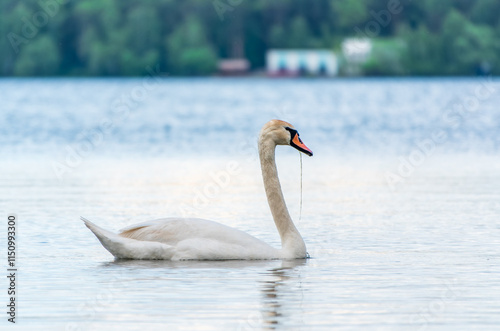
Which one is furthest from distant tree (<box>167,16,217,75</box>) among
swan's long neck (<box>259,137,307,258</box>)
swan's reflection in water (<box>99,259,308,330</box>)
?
swan's reflection in water (<box>99,259,308,330</box>)

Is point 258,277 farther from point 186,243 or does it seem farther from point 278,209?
point 278,209

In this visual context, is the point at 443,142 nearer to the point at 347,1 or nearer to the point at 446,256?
the point at 446,256

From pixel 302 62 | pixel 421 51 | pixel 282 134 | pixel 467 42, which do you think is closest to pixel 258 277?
pixel 282 134

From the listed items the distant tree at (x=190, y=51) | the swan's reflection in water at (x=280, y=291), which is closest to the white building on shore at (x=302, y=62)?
the distant tree at (x=190, y=51)

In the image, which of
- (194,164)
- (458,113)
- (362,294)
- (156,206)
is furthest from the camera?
(458,113)

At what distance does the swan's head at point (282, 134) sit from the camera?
13227 mm

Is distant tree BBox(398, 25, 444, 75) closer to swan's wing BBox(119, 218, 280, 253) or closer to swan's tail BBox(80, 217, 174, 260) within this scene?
swan's wing BBox(119, 218, 280, 253)

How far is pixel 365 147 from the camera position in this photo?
32062mm

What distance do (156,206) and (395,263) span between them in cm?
584

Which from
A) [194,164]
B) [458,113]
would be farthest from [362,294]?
[458,113]

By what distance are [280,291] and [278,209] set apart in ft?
7.99

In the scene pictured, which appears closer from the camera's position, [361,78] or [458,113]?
[458,113]

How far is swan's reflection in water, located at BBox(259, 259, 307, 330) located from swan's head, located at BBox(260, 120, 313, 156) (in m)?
1.38

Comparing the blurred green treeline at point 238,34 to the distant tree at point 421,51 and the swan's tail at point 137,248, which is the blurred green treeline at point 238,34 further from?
the swan's tail at point 137,248
